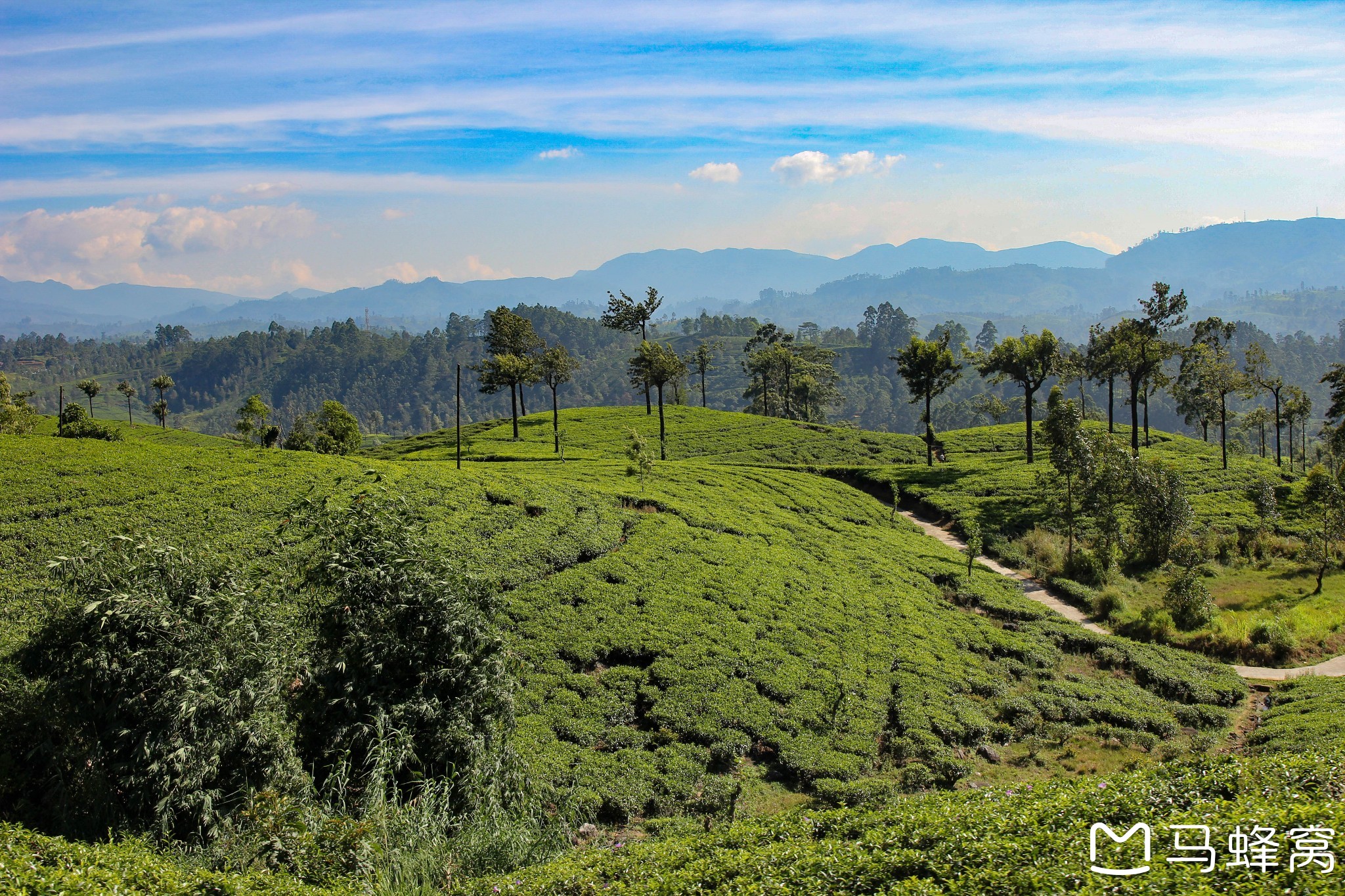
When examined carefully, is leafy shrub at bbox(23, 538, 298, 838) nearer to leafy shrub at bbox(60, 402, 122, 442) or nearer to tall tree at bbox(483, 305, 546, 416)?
tall tree at bbox(483, 305, 546, 416)

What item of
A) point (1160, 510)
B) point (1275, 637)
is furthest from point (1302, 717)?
point (1160, 510)

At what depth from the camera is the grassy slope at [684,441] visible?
60.2 meters

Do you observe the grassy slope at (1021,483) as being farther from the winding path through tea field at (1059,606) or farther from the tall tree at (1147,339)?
the tall tree at (1147,339)

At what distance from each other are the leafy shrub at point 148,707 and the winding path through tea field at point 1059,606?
2837 centimetres

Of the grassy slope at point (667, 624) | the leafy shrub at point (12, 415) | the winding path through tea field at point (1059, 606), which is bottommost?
the winding path through tea field at point (1059, 606)

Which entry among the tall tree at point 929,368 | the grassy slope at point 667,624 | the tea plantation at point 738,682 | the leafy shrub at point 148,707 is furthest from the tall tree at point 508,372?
the leafy shrub at point 148,707

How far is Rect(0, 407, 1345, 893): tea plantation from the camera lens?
9.30m

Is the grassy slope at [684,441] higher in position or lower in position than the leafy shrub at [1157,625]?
higher

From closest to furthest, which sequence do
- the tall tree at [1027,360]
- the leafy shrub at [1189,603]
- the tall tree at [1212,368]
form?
the leafy shrub at [1189,603], the tall tree at [1027,360], the tall tree at [1212,368]

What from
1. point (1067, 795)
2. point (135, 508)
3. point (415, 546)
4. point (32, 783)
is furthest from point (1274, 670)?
point (135, 508)

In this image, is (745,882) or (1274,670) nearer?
(745,882)

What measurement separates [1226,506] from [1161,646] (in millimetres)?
24557

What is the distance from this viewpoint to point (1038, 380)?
53562 millimetres

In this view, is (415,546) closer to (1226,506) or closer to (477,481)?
(477,481)
